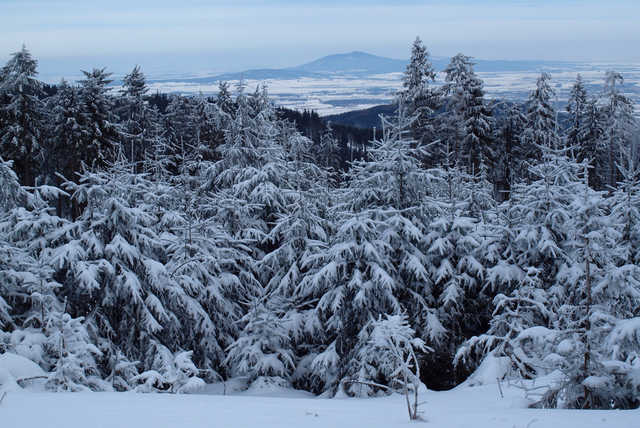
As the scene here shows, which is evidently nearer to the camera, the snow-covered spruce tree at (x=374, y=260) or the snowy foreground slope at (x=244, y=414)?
the snowy foreground slope at (x=244, y=414)

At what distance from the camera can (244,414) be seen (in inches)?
303

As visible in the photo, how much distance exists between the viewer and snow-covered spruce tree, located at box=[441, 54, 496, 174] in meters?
33.5

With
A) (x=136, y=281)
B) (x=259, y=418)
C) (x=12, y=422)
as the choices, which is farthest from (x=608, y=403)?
(x=136, y=281)

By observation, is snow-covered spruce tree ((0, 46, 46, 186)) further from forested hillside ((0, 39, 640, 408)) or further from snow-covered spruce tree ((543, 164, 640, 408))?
snow-covered spruce tree ((543, 164, 640, 408))

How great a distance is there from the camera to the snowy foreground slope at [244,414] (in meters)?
7.06

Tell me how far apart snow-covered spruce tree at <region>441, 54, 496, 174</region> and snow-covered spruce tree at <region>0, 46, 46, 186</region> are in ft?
85.2

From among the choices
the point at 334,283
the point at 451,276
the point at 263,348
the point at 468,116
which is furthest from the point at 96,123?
the point at 451,276

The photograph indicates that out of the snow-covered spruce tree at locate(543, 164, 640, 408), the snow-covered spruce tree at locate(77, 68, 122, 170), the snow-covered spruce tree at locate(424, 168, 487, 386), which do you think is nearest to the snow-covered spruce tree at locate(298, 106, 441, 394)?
the snow-covered spruce tree at locate(424, 168, 487, 386)

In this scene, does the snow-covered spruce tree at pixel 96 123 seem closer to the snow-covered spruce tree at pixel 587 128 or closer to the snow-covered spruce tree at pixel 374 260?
the snow-covered spruce tree at pixel 374 260

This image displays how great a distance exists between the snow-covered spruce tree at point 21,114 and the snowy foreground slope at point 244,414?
84.4ft

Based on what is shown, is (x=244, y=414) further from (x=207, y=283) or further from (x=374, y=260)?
(x=207, y=283)

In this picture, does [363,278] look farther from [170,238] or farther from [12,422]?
[12,422]

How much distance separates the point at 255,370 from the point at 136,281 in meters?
4.23

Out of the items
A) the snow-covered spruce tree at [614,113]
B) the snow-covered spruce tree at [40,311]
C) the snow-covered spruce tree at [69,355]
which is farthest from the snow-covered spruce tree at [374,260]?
the snow-covered spruce tree at [614,113]
